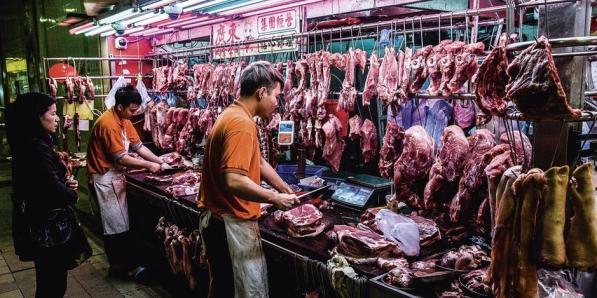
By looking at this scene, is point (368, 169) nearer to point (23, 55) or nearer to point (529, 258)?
point (529, 258)

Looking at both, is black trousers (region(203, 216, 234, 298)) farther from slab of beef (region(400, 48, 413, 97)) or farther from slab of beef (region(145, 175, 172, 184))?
slab of beef (region(145, 175, 172, 184))

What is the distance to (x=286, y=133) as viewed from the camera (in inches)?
199

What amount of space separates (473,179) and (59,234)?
11.9 ft

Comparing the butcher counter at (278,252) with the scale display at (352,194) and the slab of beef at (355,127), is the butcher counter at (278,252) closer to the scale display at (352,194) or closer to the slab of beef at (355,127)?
the scale display at (352,194)

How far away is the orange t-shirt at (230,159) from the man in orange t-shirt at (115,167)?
2.48 metres

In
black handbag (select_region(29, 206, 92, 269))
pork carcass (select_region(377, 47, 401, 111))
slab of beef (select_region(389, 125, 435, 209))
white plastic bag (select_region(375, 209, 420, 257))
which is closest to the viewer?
white plastic bag (select_region(375, 209, 420, 257))

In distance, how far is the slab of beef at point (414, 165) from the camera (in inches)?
147

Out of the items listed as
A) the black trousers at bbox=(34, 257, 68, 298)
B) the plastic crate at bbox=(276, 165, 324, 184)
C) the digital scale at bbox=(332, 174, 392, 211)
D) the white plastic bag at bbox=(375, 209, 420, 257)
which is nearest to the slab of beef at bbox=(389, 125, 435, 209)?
the white plastic bag at bbox=(375, 209, 420, 257)

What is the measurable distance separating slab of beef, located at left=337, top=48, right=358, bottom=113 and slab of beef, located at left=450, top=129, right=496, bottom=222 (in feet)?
4.13

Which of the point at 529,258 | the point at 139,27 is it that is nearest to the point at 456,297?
the point at 529,258

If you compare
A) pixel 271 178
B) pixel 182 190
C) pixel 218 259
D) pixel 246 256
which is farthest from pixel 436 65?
pixel 182 190

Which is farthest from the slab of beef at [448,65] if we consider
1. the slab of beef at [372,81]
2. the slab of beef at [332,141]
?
the slab of beef at [332,141]

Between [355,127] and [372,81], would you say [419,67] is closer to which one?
[372,81]

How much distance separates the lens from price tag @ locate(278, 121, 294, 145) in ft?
16.5
